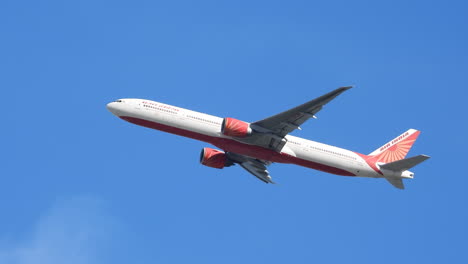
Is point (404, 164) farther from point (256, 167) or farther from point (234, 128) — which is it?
point (234, 128)

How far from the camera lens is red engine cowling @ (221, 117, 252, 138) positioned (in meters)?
52.3

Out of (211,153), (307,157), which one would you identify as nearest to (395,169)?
(307,157)

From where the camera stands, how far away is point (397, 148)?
60438mm

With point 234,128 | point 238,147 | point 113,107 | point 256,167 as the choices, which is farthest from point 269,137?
point 113,107

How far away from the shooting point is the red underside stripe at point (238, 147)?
53.4 m

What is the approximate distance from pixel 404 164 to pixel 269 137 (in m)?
10.9

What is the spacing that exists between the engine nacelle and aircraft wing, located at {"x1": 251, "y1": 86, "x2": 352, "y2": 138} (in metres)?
8.19

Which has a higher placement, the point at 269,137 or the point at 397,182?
the point at 269,137

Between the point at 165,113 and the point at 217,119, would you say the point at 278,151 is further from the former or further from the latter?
the point at 165,113

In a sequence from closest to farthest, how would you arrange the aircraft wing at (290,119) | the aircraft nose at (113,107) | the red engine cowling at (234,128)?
the aircraft wing at (290,119)
the red engine cowling at (234,128)
the aircraft nose at (113,107)

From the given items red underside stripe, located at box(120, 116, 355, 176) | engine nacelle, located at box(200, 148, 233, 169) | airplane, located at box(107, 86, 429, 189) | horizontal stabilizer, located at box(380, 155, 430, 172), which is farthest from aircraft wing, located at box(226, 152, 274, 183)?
horizontal stabilizer, located at box(380, 155, 430, 172)

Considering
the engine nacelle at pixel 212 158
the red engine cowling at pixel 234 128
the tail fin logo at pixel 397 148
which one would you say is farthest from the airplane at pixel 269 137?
the engine nacelle at pixel 212 158

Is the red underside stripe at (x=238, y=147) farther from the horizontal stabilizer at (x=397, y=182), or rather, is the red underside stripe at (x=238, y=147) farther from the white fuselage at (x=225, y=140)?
the horizontal stabilizer at (x=397, y=182)

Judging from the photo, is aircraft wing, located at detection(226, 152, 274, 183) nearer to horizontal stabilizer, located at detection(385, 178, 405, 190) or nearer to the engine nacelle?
the engine nacelle
